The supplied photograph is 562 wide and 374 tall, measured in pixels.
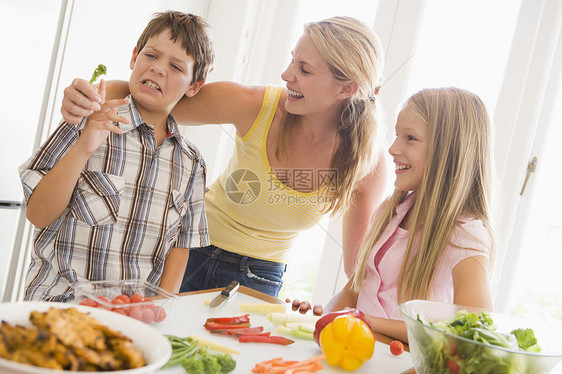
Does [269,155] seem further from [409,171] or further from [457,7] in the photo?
[457,7]

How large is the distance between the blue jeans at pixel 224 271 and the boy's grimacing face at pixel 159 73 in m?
0.45

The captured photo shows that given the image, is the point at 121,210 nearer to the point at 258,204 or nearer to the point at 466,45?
the point at 258,204

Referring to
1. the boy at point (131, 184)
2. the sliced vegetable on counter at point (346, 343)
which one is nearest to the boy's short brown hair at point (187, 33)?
the boy at point (131, 184)

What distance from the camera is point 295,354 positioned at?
88cm

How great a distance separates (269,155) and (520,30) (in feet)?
3.78

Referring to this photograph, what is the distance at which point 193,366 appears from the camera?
2.31ft

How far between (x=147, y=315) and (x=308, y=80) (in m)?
0.77

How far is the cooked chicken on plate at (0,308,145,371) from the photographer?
51 cm

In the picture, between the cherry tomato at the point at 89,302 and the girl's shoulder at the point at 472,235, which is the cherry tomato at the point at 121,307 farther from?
the girl's shoulder at the point at 472,235

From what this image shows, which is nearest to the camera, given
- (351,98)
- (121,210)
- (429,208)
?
(121,210)

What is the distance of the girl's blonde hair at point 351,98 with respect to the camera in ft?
4.47

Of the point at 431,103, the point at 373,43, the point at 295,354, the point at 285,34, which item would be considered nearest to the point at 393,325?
the point at 295,354

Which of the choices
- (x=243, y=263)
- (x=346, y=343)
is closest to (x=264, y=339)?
(x=346, y=343)

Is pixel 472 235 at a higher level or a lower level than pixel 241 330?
higher
